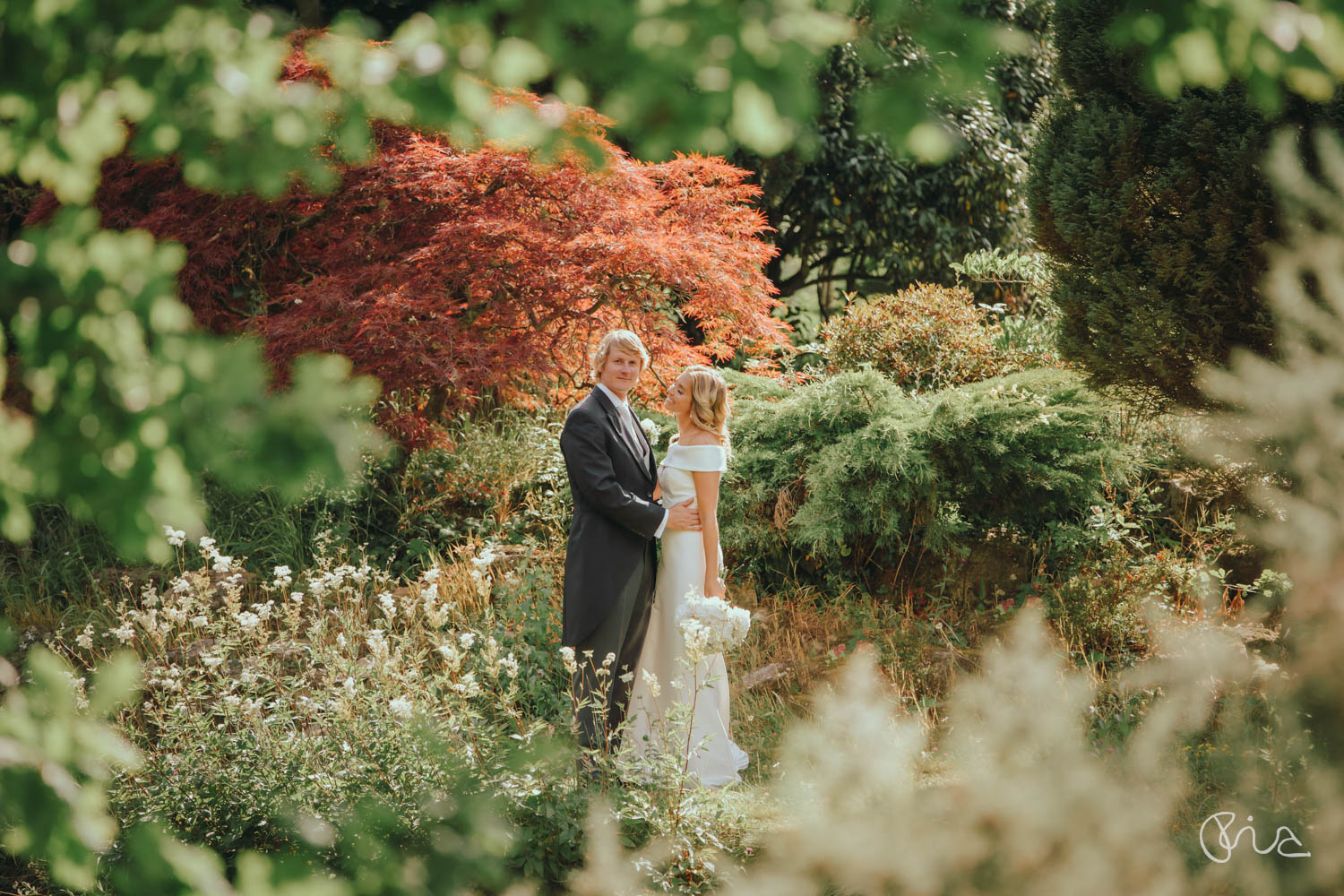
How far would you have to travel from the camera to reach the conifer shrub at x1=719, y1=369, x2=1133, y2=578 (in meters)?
5.83

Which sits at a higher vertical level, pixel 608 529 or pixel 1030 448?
pixel 608 529

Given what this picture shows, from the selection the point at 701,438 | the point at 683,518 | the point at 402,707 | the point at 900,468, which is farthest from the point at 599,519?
the point at 900,468

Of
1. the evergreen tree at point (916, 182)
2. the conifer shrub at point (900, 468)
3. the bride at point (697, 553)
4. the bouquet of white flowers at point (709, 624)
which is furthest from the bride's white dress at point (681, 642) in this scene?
the evergreen tree at point (916, 182)

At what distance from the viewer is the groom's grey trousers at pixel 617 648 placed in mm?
4102

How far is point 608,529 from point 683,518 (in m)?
0.35

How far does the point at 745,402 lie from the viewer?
6.71m

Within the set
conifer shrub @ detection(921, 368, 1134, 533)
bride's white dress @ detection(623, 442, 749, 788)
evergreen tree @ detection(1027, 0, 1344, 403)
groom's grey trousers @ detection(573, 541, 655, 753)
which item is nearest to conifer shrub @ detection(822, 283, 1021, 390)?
conifer shrub @ detection(921, 368, 1134, 533)

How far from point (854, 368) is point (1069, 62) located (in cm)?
279

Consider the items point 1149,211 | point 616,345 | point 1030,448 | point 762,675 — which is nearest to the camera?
point 616,345

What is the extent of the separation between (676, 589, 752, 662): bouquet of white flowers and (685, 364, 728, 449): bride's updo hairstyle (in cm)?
83

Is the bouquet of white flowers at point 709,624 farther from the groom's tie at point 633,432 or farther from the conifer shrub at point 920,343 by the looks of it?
the conifer shrub at point 920,343

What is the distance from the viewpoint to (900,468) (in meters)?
5.67

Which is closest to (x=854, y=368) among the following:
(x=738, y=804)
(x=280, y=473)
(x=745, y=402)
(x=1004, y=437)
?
(x=745, y=402)

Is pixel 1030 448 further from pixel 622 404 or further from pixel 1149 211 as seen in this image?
pixel 622 404
